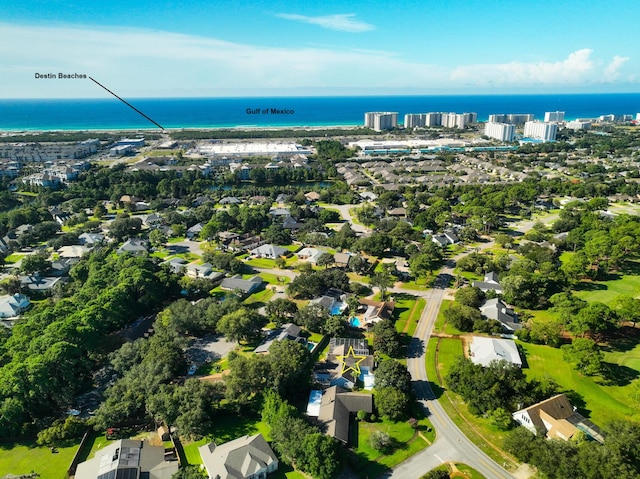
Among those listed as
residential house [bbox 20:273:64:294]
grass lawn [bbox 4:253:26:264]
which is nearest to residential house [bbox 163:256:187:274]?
residential house [bbox 20:273:64:294]

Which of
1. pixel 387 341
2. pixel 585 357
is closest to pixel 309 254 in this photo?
pixel 387 341

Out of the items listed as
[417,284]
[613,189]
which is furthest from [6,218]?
[613,189]

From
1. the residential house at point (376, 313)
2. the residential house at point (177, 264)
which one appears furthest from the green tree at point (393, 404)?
the residential house at point (177, 264)

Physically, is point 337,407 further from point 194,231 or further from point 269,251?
point 194,231

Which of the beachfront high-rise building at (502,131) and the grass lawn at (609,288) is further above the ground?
the beachfront high-rise building at (502,131)

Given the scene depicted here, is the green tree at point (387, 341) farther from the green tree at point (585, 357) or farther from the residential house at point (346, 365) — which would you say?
the green tree at point (585, 357)

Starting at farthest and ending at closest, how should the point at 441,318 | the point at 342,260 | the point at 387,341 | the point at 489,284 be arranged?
the point at 342,260 → the point at 489,284 → the point at 441,318 → the point at 387,341
